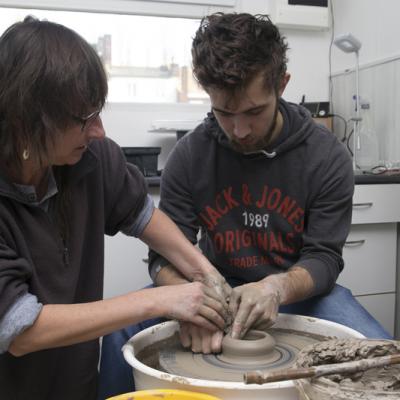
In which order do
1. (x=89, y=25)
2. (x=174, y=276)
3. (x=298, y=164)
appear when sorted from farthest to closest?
1. (x=89, y=25)
2. (x=298, y=164)
3. (x=174, y=276)

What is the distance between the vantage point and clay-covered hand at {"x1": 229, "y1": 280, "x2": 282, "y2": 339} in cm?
93

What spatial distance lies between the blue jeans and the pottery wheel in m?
0.15

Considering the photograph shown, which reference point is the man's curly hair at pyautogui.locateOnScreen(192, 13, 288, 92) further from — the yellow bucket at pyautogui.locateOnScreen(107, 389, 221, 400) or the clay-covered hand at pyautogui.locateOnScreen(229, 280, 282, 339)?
the yellow bucket at pyautogui.locateOnScreen(107, 389, 221, 400)

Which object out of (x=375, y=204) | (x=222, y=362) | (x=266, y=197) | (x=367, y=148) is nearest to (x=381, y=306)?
(x=375, y=204)

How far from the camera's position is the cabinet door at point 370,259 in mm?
2006

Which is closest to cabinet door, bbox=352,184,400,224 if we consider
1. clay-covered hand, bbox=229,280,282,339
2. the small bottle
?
the small bottle

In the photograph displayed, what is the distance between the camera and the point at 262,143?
127 centimetres

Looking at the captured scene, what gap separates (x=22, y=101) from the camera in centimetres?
79

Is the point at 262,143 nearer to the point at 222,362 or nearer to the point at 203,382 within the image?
the point at 222,362

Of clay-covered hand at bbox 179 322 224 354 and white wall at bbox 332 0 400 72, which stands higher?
white wall at bbox 332 0 400 72

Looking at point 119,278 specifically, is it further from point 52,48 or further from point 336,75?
point 336,75

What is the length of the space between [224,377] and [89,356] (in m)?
0.39

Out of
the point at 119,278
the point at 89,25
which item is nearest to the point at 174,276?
the point at 119,278

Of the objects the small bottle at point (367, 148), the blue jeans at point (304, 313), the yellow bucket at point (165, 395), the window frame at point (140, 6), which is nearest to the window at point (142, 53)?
the window frame at point (140, 6)
